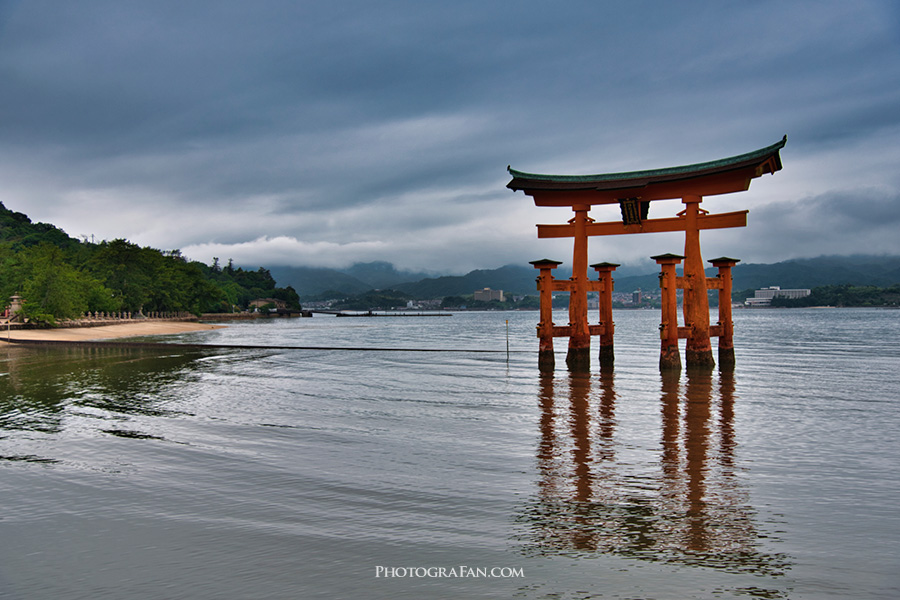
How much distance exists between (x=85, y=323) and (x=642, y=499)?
74.1 m

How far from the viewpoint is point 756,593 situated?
4.42m

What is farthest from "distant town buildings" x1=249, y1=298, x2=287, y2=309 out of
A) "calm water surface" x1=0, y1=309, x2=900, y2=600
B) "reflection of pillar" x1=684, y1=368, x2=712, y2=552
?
"reflection of pillar" x1=684, y1=368, x2=712, y2=552

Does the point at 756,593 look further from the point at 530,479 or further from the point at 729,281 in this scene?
the point at 729,281

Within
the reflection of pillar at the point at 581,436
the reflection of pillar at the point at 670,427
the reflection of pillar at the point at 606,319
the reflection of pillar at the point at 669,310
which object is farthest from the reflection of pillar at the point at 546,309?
the reflection of pillar at the point at 670,427

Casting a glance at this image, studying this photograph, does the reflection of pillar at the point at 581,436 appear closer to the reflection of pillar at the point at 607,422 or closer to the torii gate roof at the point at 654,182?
the reflection of pillar at the point at 607,422

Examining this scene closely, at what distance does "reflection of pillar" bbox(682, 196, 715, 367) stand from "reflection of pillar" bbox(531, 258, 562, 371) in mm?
4674

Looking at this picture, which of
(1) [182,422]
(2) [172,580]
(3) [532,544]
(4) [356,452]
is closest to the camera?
(2) [172,580]

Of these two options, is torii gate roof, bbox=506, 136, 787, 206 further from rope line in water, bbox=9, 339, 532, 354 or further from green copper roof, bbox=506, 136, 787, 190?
rope line in water, bbox=9, 339, 532, 354

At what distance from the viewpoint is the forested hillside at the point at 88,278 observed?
2255 inches

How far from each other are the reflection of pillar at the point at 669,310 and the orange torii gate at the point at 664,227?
0.03m

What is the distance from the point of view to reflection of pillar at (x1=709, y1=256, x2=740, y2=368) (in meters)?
21.8

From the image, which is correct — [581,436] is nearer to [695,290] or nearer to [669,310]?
[669,310]

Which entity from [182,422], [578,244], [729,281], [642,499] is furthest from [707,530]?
[729,281]

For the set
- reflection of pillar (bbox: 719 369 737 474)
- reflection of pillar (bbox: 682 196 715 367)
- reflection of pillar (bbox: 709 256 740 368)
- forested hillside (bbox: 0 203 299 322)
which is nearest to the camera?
reflection of pillar (bbox: 719 369 737 474)
